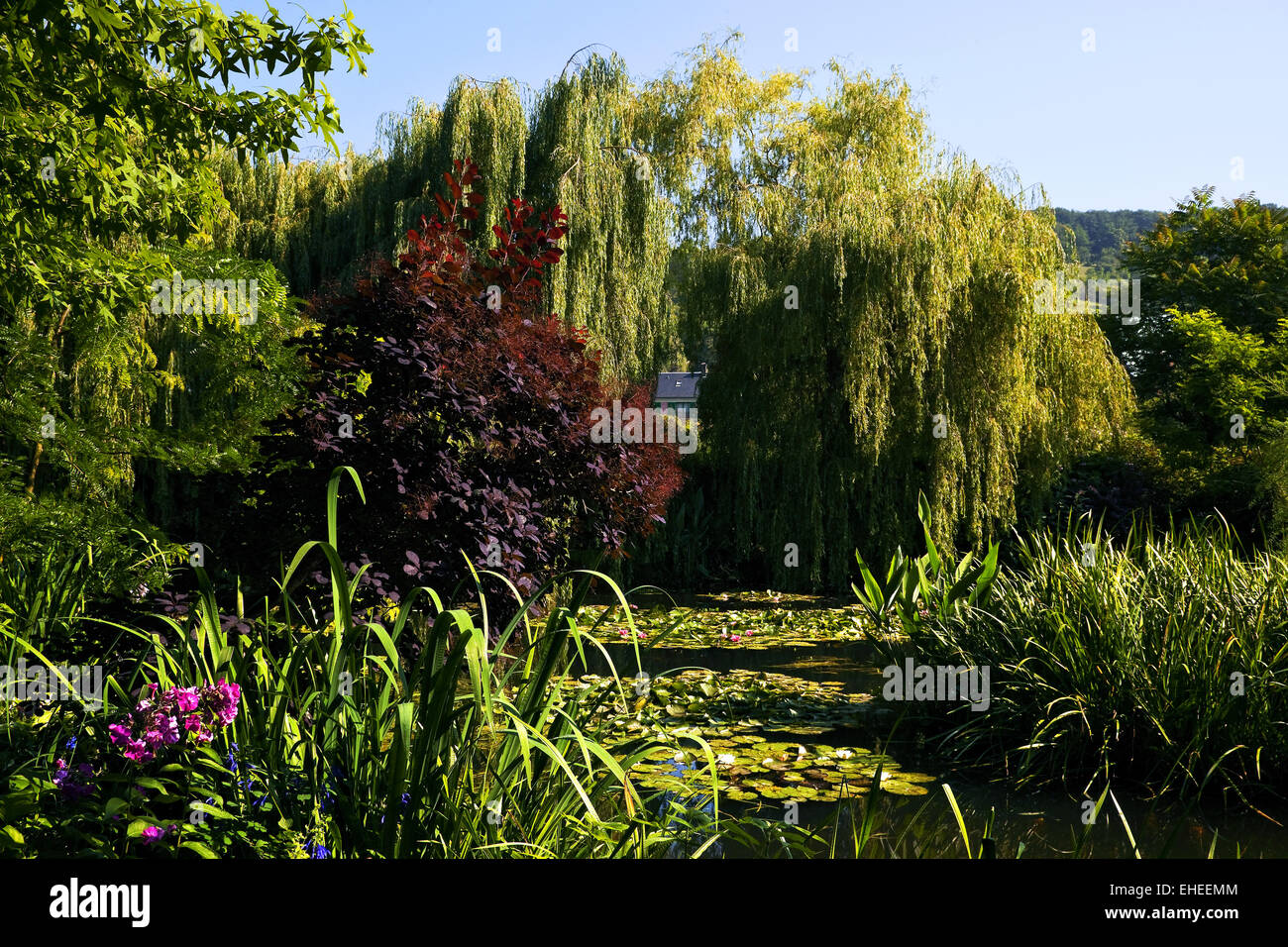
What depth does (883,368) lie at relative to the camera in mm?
10734

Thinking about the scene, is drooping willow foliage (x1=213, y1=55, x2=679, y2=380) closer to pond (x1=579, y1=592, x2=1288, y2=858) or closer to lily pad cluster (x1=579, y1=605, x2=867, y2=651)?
lily pad cluster (x1=579, y1=605, x2=867, y2=651)

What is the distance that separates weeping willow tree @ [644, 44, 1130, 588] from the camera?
10.6 m

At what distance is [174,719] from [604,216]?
9455 mm

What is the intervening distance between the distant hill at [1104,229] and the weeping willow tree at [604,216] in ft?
121

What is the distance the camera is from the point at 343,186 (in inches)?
510

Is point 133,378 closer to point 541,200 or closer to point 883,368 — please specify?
point 541,200

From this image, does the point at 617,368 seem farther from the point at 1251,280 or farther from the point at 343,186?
the point at 1251,280

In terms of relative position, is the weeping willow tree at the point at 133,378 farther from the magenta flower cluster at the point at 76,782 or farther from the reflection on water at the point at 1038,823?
the reflection on water at the point at 1038,823

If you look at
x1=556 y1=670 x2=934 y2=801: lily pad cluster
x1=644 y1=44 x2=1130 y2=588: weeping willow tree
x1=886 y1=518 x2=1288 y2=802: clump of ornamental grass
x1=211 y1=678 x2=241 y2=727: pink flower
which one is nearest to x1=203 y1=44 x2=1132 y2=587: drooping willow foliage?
x1=644 y1=44 x2=1130 y2=588: weeping willow tree

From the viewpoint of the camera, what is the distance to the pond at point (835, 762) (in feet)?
12.9

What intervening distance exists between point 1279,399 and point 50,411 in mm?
14343

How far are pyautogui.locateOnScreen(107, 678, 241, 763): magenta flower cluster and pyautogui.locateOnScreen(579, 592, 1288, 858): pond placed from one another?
1.13 metres

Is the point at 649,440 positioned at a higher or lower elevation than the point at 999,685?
higher

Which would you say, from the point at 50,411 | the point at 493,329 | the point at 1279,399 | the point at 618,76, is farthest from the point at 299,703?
the point at 1279,399
